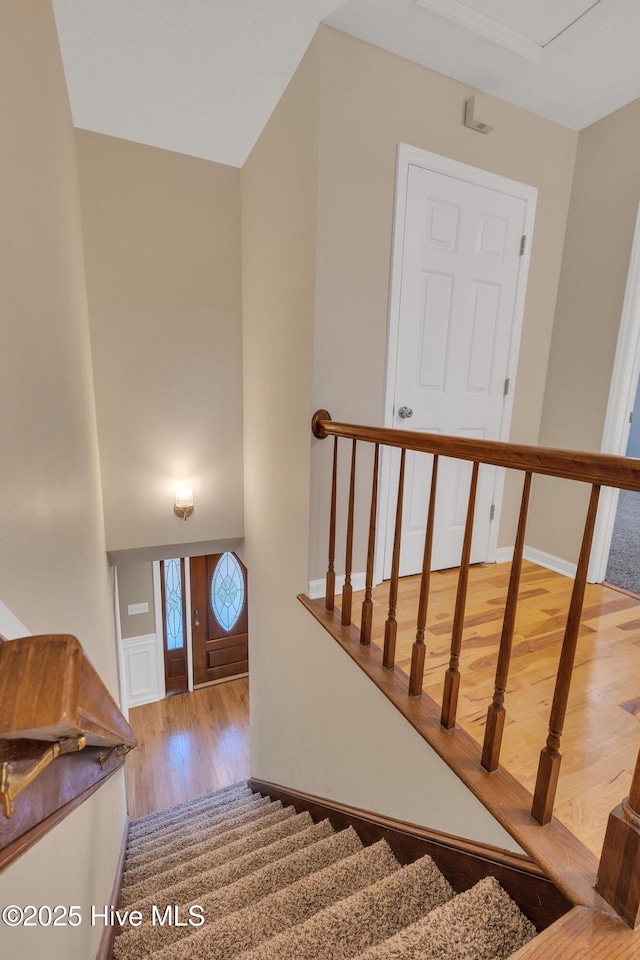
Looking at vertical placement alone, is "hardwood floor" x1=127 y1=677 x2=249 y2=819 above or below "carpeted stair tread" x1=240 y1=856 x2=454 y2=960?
below

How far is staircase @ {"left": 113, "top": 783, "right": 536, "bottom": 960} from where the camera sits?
3.21ft

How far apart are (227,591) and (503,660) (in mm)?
5175

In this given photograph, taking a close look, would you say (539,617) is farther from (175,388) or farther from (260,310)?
(175,388)

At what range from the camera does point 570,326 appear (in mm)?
2574

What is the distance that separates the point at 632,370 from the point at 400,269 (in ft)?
4.41

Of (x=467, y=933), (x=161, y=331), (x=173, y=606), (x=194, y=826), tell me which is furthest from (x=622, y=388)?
(x=173, y=606)

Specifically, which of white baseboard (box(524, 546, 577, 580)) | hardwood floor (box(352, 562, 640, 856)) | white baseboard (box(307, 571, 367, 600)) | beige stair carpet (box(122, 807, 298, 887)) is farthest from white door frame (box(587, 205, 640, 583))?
beige stair carpet (box(122, 807, 298, 887))

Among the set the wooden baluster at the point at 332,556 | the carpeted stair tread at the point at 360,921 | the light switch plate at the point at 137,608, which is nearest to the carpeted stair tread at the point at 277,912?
the carpeted stair tread at the point at 360,921

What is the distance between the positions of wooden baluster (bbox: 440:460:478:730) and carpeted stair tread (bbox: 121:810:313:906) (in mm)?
1228

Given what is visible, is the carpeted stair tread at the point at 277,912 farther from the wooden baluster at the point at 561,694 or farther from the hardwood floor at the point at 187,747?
the hardwood floor at the point at 187,747

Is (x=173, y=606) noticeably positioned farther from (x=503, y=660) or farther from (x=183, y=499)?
(x=503, y=660)

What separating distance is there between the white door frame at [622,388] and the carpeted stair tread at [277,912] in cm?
190

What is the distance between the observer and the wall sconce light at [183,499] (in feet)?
10.5

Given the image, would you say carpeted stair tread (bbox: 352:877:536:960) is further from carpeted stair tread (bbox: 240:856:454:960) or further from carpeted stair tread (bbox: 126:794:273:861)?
carpeted stair tread (bbox: 126:794:273:861)
